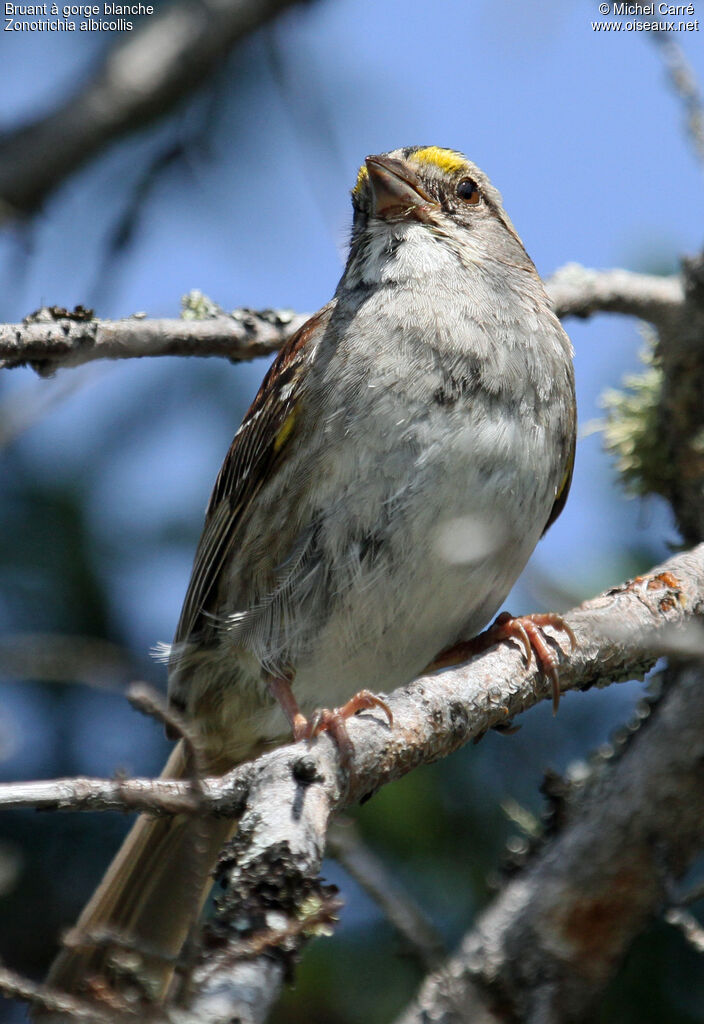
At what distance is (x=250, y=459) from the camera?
12.1 feet

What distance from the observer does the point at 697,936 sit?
2348 millimetres

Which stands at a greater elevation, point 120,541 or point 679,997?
point 120,541

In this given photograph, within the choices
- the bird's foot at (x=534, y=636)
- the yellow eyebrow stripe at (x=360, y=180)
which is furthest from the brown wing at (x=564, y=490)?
the yellow eyebrow stripe at (x=360, y=180)

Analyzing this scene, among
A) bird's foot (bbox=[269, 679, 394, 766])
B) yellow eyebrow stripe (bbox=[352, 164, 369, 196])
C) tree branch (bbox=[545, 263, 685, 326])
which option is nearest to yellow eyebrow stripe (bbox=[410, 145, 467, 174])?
yellow eyebrow stripe (bbox=[352, 164, 369, 196])

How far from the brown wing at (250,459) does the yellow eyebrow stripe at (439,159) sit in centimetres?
60

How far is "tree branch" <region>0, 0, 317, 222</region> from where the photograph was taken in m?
4.05

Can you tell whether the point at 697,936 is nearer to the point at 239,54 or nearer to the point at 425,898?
the point at 425,898

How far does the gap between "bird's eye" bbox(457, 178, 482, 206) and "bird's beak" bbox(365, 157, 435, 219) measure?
200 mm

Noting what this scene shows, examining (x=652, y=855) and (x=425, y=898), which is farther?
(x=425, y=898)

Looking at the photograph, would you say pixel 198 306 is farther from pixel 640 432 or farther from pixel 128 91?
pixel 640 432

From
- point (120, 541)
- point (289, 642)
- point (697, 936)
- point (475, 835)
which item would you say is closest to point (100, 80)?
point (120, 541)

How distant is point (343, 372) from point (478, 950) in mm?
1667

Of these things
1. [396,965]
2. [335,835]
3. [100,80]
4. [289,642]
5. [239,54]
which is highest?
[239,54]

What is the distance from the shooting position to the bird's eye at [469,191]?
393cm
